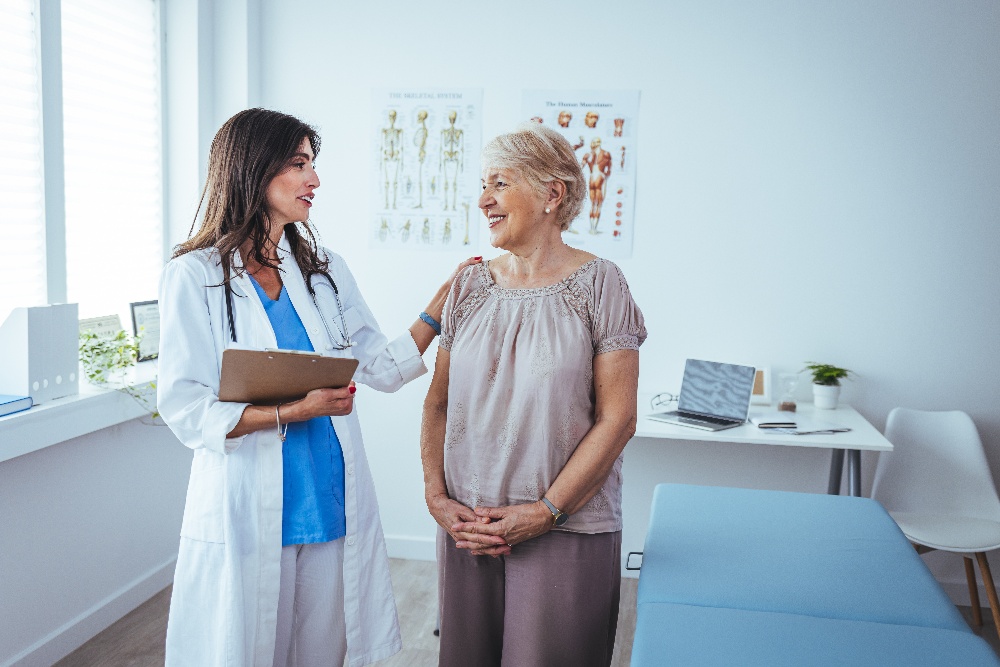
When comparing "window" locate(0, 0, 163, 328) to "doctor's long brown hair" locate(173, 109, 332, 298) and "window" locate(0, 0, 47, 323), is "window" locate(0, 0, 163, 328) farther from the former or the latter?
"doctor's long brown hair" locate(173, 109, 332, 298)

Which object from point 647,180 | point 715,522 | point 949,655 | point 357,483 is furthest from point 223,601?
point 647,180

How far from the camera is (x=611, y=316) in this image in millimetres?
1581

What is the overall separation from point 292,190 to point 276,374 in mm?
420

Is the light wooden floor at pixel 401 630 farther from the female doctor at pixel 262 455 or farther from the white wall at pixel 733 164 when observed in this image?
the female doctor at pixel 262 455

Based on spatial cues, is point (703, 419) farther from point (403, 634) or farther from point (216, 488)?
point (216, 488)

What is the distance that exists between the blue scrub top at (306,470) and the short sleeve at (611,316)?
619mm

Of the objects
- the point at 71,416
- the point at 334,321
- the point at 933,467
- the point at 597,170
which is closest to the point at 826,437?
the point at 933,467

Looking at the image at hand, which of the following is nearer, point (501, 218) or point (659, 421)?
point (501, 218)

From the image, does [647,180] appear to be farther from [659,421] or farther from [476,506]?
[476,506]

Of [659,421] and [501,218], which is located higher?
[501,218]

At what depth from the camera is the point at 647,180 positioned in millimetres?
3367

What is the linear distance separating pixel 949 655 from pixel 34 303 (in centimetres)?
268

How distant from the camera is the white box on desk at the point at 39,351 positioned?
2.43 m

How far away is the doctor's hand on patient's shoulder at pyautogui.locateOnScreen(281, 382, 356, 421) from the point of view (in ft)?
5.36
